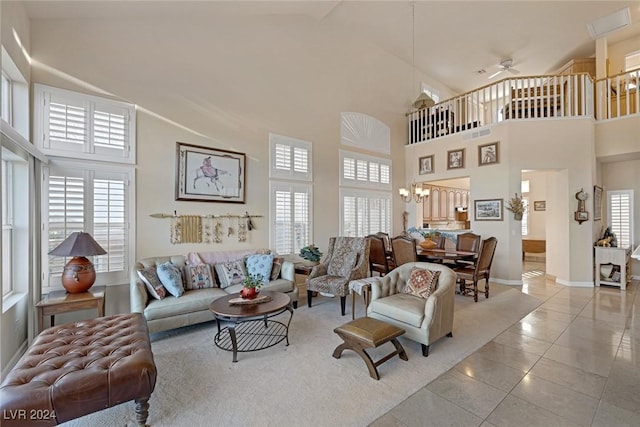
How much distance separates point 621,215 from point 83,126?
10871 millimetres

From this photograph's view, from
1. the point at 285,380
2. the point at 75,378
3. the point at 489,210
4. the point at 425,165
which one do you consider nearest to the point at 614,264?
the point at 489,210

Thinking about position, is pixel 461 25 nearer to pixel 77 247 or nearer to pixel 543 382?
pixel 543 382

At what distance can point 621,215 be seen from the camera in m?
6.78

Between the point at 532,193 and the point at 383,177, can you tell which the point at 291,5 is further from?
the point at 532,193

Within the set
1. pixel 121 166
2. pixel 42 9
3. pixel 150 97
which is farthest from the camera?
pixel 150 97

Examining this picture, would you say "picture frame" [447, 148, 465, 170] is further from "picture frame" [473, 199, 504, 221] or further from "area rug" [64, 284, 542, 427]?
"area rug" [64, 284, 542, 427]

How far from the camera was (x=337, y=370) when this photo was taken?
111 inches

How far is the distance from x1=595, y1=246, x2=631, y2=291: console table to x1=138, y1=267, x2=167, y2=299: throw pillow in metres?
8.30

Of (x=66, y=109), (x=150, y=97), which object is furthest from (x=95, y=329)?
(x=150, y=97)

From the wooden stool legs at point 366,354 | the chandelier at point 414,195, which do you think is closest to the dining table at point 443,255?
the chandelier at point 414,195

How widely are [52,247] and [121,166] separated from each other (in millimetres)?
1329

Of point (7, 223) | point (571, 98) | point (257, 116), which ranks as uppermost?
point (571, 98)

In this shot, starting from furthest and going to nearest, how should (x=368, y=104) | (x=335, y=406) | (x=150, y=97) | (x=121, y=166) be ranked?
(x=368, y=104) → (x=150, y=97) → (x=121, y=166) → (x=335, y=406)

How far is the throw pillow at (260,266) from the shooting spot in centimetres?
460
